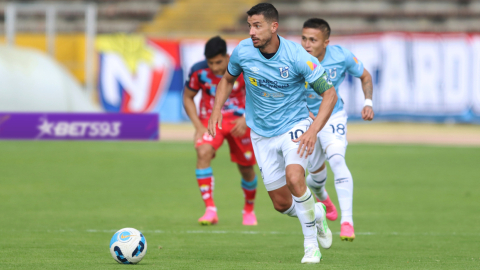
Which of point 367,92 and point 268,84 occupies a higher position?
point 268,84

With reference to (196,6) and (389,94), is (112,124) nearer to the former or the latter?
(389,94)

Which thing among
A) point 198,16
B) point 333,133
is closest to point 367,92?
point 333,133

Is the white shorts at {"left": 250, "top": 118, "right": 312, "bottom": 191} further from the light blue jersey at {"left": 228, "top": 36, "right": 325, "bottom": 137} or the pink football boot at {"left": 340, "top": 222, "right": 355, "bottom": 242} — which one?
the pink football boot at {"left": 340, "top": 222, "right": 355, "bottom": 242}

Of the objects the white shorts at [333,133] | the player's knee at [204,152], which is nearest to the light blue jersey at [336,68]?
the white shorts at [333,133]

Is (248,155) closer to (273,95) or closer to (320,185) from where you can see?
(320,185)

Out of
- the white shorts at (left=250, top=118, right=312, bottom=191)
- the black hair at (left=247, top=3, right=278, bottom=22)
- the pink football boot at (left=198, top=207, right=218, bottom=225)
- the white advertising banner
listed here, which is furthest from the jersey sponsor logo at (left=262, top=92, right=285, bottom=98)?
the white advertising banner

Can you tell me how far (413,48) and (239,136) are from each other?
733 inches

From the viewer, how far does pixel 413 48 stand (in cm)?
2562

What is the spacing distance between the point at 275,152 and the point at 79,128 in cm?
1301

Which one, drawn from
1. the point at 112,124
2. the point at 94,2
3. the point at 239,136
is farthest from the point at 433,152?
the point at 94,2

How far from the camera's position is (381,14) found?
29.8m

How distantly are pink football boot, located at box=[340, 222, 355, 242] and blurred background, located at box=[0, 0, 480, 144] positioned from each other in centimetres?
1412

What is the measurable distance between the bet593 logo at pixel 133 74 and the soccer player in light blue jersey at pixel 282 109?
21.2 meters

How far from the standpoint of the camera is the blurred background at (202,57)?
22219mm
